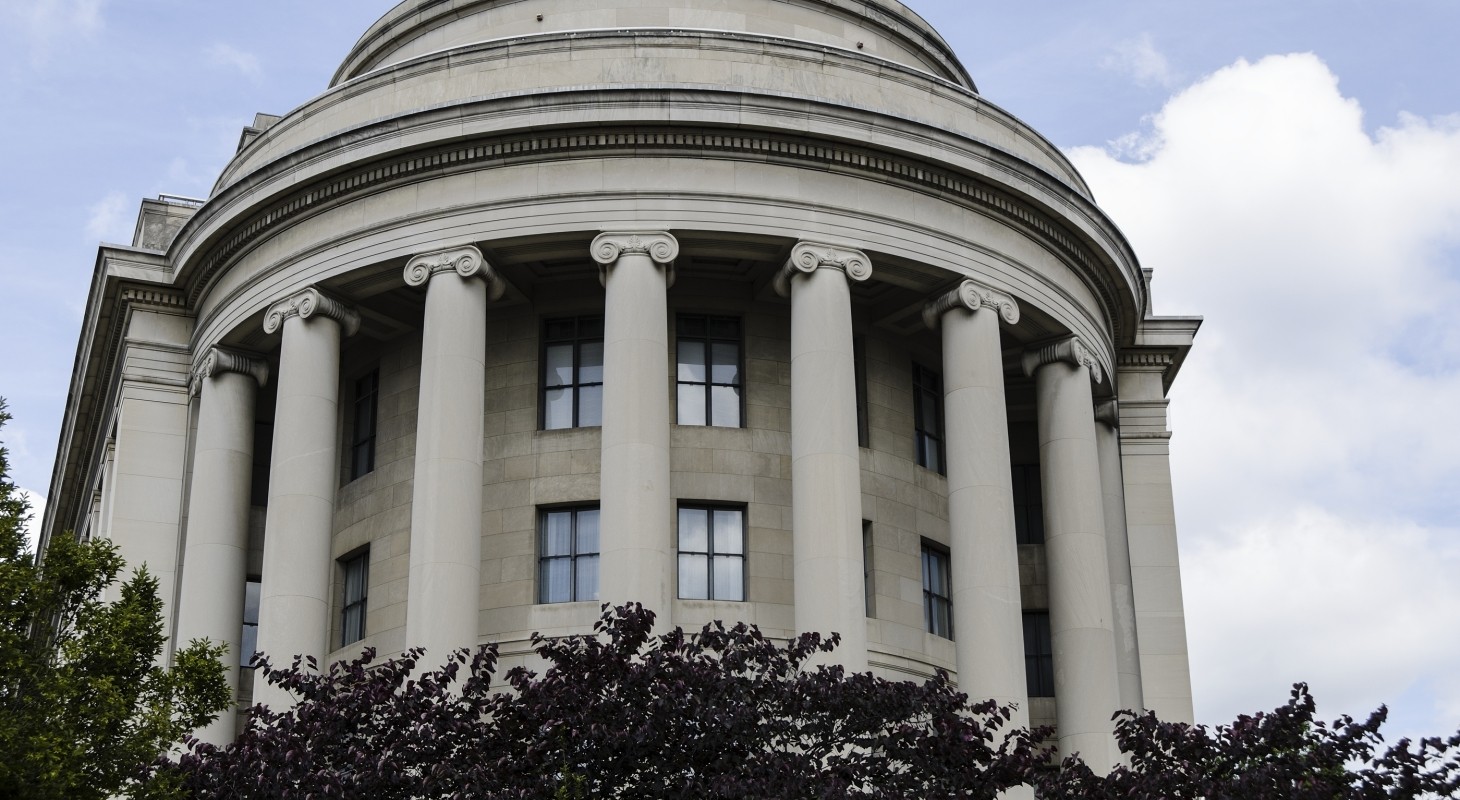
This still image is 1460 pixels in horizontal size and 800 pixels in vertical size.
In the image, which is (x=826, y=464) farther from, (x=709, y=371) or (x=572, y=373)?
(x=572, y=373)

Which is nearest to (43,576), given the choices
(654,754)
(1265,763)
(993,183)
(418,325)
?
(654,754)

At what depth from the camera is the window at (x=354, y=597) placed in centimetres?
3838

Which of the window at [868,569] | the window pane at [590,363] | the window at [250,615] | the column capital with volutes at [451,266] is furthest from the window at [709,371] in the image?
the window at [250,615]

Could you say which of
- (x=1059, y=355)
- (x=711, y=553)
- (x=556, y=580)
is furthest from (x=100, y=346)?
(x=1059, y=355)

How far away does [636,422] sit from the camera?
111 ft

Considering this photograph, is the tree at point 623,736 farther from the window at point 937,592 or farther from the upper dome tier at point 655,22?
the upper dome tier at point 655,22

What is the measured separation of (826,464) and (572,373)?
658 cm

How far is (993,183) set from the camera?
3788 cm

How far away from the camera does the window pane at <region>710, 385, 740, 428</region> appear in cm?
3769

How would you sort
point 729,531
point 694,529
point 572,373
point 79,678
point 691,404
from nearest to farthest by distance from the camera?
point 79,678 → point 694,529 → point 729,531 → point 691,404 → point 572,373

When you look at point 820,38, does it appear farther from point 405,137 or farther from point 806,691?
point 806,691

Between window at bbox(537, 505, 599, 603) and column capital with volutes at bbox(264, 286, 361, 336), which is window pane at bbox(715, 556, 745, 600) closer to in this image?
window at bbox(537, 505, 599, 603)

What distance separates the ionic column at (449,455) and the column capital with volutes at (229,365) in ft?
17.4

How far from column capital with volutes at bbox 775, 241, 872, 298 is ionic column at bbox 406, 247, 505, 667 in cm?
583
